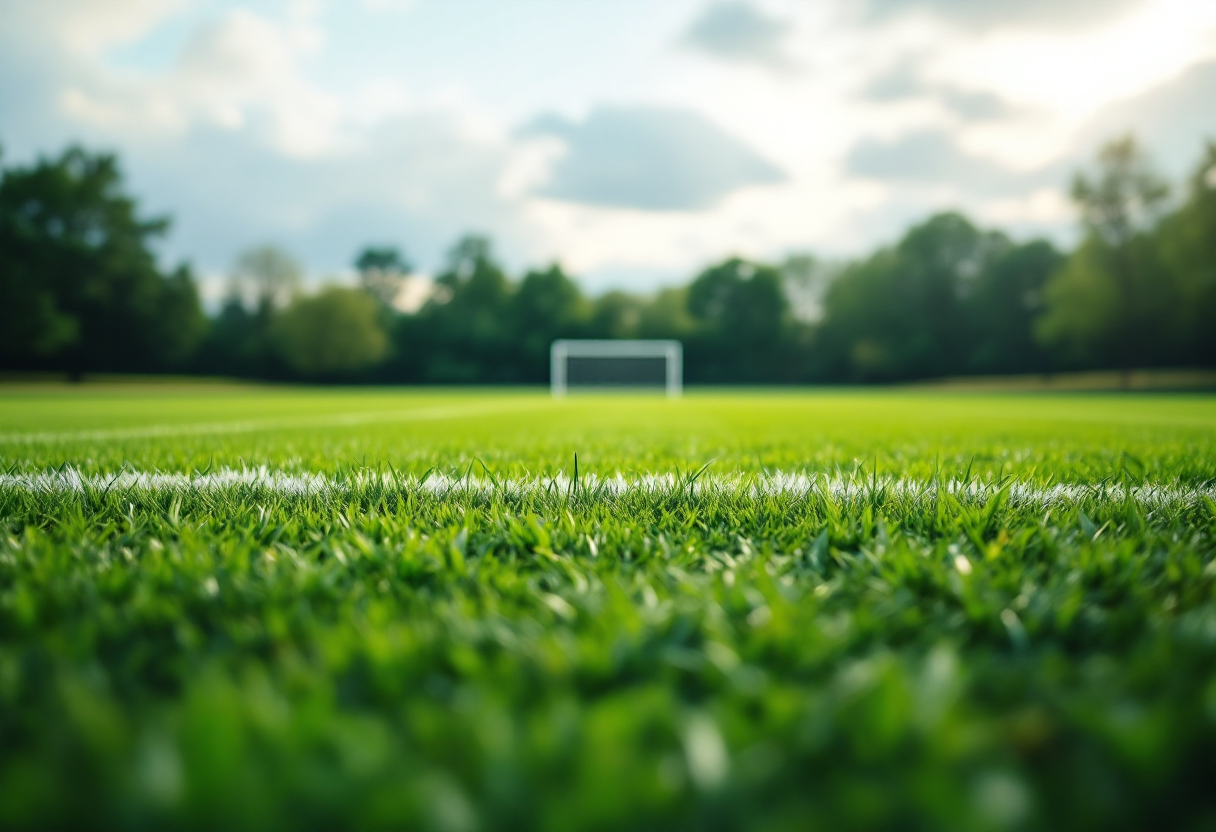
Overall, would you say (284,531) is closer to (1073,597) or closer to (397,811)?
(397,811)

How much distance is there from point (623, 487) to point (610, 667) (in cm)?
126

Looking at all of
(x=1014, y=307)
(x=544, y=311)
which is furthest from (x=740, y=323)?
(x=1014, y=307)

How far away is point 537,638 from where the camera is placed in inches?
33.4

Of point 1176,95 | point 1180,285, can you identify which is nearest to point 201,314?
point 1180,285

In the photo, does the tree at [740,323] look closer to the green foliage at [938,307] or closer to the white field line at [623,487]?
the green foliage at [938,307]

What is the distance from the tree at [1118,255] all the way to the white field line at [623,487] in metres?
36.2

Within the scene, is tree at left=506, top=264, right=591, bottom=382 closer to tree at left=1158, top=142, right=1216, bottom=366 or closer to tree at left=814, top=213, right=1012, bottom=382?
tree at left=814, top=213, right=1012, bottom=382

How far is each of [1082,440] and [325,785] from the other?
529cm

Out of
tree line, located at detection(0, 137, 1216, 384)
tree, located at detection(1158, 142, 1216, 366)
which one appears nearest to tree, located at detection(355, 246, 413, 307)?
tree line, located at detection(0, 137, 1216, 384)

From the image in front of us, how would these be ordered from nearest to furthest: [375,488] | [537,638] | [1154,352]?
1. [537,638]
2. [375,488]
3. [1154,352]

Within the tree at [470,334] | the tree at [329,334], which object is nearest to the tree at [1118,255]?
the tree at [470,334]

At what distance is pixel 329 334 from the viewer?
148ft

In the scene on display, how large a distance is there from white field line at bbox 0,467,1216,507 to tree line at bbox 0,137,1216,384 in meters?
34.8

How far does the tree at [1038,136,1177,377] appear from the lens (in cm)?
3078
